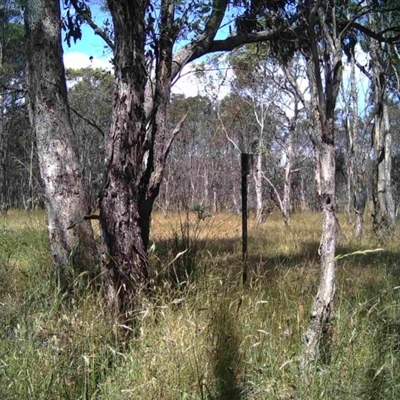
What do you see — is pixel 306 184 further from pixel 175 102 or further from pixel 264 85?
pixel 264 85

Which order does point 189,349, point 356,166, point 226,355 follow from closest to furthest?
point 189,349 < point 226,355 < point 356,166

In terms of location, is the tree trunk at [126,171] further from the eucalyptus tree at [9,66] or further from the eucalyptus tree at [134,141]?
the eucalyptus tree at [9,66]

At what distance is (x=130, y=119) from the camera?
3.71 metres

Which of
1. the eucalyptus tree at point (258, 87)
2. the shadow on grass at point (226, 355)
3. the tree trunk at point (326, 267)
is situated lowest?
the shadow on grass at point (226, 355)

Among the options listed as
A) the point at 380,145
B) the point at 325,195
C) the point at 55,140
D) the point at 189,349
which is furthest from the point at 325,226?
the point at 380,145

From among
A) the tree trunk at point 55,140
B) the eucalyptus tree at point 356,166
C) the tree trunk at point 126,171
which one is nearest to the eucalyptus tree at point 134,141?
the tree trunk at point 126,171

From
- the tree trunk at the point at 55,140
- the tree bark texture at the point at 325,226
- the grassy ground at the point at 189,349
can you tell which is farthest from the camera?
the tree trunk at the point at 55,140

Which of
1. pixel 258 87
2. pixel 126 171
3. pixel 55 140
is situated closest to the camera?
pixel 126 171

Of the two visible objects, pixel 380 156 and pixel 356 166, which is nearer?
pixel 380 156

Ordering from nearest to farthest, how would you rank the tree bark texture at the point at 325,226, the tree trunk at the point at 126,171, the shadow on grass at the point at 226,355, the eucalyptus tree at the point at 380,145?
the shadow on grass at the point at 226,355 → the tree bark texture at the point at 325,226 → the tree trunk at the point at 126,171 → the eucalyptus tree at the point at 380,145

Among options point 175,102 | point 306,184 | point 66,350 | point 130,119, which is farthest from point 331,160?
point 306,184

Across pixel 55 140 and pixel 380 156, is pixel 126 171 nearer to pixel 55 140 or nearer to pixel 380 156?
pixel 55 140

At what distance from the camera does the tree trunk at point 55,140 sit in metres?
4.48

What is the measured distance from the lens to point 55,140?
4605mm
